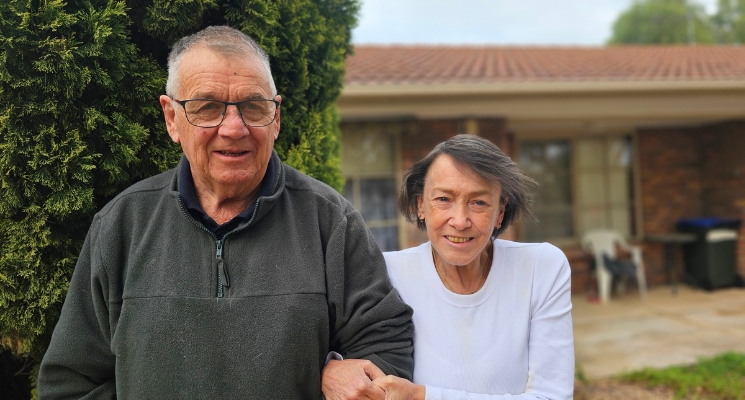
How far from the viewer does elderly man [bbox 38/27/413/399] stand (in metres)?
1.50

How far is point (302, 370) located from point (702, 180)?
876 cm

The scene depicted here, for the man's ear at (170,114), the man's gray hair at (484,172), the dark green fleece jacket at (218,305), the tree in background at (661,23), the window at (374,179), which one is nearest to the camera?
the dark green fleece jacket at (218,305)

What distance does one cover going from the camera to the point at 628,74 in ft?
23.5

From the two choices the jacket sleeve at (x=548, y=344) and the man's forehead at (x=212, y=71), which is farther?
the jacket sleeve at (x=548, y=344)

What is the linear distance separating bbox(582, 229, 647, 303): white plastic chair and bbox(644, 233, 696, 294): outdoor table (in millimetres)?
341

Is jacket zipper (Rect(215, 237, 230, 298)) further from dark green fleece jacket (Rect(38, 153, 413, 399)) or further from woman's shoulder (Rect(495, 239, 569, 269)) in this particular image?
woman's shoulder (Rect(495, 239, 569, 269))

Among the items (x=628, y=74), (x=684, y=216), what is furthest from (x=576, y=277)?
(x=628, y=74)

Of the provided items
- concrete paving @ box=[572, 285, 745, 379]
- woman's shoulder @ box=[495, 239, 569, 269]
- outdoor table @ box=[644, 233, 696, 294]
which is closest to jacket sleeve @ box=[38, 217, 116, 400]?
woman's shoulder @ box=[495, 239, 569, 269]

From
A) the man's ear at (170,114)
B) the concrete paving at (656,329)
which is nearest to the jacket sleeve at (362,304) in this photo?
the man's ear at (170,114)

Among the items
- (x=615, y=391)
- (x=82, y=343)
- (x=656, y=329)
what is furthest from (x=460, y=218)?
(x=656, y=329)

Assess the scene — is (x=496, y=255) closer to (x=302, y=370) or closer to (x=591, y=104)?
(x=302, y=370)

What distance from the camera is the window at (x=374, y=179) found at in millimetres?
6626

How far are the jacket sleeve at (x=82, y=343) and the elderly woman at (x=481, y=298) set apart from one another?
870 mm

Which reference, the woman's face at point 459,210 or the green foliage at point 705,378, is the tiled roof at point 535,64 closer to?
the green foliage at point 705,378
